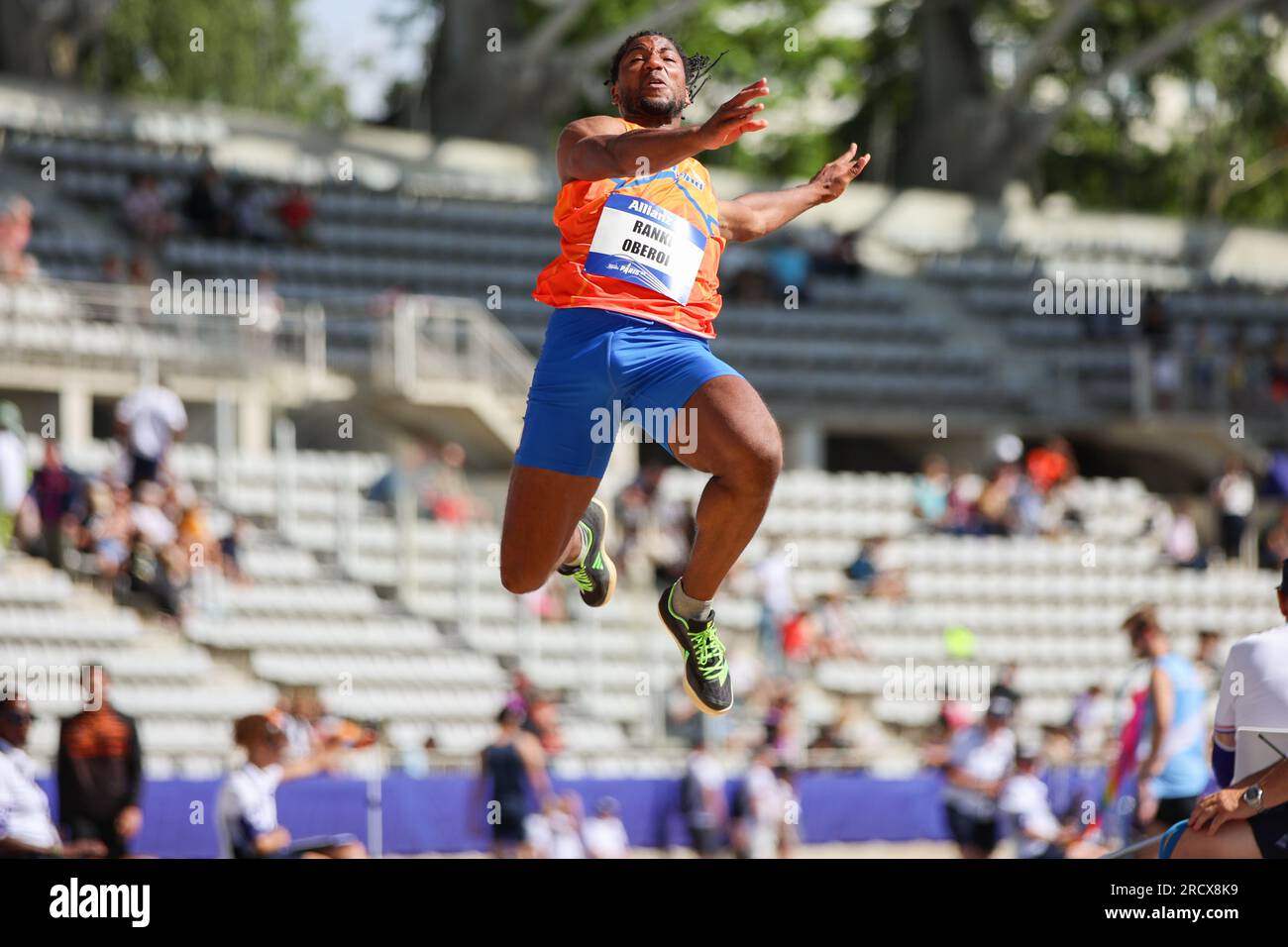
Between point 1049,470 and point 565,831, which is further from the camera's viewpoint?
point 1049,470

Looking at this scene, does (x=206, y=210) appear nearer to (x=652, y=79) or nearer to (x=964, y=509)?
(x=964, y=509)

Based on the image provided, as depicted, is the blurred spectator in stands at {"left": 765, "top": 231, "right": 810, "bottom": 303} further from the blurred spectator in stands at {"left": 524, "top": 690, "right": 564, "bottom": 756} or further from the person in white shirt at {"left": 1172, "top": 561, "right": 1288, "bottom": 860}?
the person in white shirt at {"left": 1172, "top": 561, "right": 1288, "bottom": 860}

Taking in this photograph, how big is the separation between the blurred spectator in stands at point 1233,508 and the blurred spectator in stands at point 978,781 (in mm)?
7590

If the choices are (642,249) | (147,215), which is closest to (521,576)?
(642,249)

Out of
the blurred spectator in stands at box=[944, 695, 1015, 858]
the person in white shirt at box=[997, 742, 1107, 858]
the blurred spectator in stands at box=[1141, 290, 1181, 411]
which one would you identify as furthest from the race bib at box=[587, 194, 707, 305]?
the blurred spectator in stands at box=[1141, 290, 1181, 411]

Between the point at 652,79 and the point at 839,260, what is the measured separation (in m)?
17.1

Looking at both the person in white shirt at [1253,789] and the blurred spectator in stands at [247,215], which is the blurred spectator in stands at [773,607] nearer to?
the blurred spectator in stands at [247,215]

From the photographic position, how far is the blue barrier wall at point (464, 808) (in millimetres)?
11117

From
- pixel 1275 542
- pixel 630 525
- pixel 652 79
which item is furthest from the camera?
pixel 1275 542

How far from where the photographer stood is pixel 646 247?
17.3 ft

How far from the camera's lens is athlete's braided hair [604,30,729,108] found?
17.6 ft

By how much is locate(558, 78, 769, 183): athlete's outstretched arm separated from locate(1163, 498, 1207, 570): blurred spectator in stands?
45.4 feet

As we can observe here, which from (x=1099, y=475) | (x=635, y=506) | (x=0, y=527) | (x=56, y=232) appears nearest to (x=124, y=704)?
(x=0, y=527)
